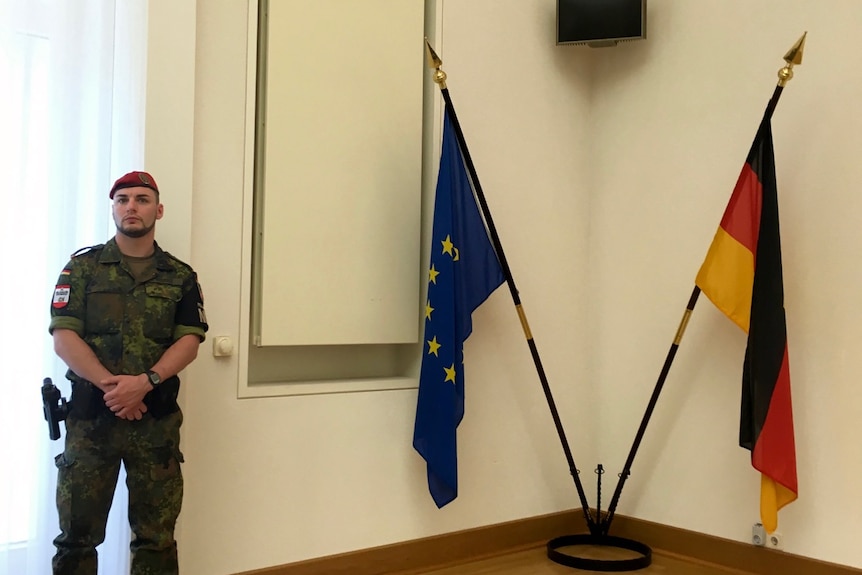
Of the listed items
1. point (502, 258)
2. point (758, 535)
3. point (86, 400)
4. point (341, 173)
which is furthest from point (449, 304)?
point (758, 535)

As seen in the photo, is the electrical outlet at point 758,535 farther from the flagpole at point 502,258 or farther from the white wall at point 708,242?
the flagpole at point 502,258

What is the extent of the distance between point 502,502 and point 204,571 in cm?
135

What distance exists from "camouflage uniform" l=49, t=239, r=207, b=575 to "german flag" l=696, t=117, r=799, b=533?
→ 193cm

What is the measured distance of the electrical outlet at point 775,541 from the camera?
301 cm

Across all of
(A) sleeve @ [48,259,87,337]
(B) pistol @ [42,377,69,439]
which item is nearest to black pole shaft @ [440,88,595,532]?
(A) sleeve @ [48,259,87,337]

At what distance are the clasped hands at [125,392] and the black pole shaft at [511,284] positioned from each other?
Result: 1.53m

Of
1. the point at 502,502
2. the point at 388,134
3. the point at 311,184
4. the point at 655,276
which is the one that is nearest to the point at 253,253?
the point at 311,184

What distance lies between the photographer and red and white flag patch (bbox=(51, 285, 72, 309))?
2129 millimetres

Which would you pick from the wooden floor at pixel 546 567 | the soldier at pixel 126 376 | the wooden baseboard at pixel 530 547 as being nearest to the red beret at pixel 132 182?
the soldier at pixel 126 376

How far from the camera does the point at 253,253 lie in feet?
9.30

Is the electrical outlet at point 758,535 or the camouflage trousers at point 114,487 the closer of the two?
the camouflage trousers at point 114,487

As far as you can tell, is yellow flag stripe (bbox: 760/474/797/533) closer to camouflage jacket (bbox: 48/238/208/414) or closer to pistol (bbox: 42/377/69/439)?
camouflage jacket (bbox: 48/238/208/414)

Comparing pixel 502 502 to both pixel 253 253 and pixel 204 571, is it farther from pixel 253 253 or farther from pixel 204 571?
pixel 253 253

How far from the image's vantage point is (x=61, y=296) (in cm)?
214
